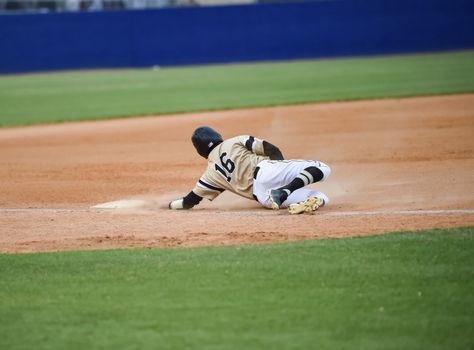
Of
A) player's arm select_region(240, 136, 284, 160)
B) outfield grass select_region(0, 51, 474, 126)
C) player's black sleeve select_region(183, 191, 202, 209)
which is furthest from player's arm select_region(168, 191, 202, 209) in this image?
outfield grass select_region(0, 51, 474, 126)

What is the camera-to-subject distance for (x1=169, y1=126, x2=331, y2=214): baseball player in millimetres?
9102

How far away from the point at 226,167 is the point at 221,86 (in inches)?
685

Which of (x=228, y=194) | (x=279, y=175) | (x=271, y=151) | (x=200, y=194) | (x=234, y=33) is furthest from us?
(x=234, y=33)

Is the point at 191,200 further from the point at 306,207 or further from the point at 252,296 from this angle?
the point at 252,296

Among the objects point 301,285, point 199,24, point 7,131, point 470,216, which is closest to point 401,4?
point 199,24

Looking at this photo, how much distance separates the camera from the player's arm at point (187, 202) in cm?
962

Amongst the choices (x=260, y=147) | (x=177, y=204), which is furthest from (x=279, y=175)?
(x=177, y=204)

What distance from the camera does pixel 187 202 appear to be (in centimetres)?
966

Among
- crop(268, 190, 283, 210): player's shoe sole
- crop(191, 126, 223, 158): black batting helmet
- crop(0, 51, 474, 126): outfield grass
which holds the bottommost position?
crop(0, 51, 474, 126): outfield grass

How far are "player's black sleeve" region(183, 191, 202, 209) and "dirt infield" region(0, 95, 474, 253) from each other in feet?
0.41

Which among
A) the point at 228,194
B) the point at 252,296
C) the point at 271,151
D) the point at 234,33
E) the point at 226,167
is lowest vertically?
the point at 228,194

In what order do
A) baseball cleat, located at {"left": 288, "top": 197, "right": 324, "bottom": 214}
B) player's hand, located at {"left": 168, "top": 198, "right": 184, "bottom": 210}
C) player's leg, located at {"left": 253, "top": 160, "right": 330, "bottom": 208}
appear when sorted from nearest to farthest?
baseball cleat, located at {"left": 288, "top": 197, "right": 324, "bottom": 214} < player's leg, located at {"left": 253, "top": 160, "right": 330, "bottom": 208} < player's hand, located at {"left": 168, "top": 198, "right": 184, "bottom": 210}

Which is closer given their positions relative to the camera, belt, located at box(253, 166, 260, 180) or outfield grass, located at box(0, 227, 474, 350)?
outfield grass, located at box(0, 227, 474, 350)

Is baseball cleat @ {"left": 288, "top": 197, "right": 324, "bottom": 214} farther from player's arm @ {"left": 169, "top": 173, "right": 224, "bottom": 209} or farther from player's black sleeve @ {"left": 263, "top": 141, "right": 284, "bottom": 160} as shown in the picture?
player's arm @ {"left": 169, "top": 173, "right": 224, "bottom": 209}
